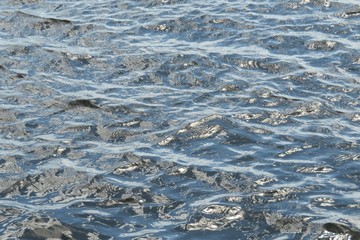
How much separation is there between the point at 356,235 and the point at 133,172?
3215 millimetres

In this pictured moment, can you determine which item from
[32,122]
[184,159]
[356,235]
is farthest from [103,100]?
[356,235]

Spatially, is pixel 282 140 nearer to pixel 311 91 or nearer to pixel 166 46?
pixel 311 91

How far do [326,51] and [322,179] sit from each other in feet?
17.5

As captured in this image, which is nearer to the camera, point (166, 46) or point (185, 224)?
point (185, 224)

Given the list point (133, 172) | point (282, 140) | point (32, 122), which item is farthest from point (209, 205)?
point (32, 122)

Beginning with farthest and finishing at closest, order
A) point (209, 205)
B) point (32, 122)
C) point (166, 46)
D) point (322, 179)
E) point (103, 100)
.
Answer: point (166, 46), point (103, 100), point (32, 122), point (322, 179), point (209, 205)

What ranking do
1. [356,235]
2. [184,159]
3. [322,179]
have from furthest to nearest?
[184,159]
[322,179]
[356,235]

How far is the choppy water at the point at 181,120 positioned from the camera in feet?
32.3

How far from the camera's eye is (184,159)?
11.4 meters

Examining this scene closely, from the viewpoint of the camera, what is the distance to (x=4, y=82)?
14.7 meters

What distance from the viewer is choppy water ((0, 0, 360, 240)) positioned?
984cm

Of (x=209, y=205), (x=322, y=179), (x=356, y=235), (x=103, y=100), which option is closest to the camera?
(x=356, y=235)

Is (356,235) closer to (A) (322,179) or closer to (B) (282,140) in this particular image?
(A) (322,179)

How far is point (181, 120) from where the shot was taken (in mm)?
12766
